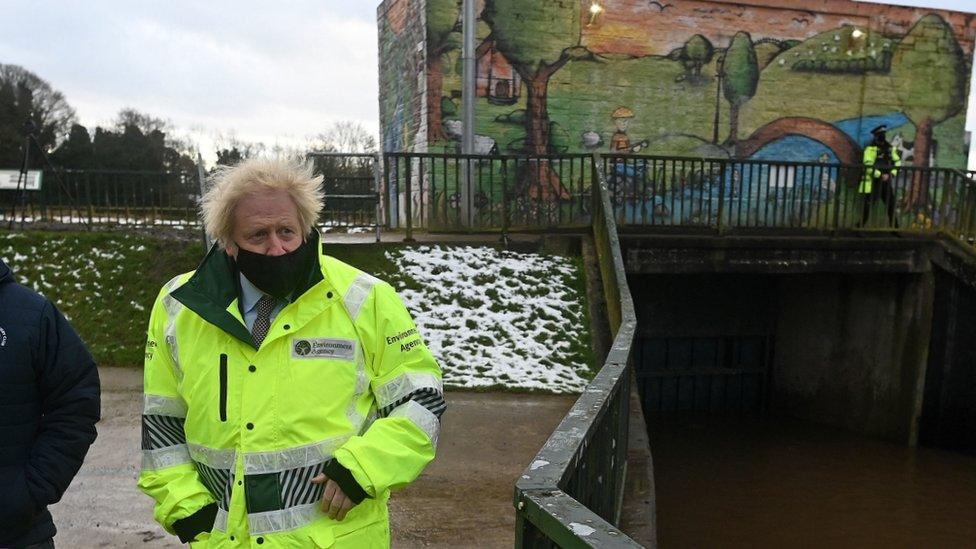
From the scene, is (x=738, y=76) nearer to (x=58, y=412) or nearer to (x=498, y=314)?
(x=498, y=314)

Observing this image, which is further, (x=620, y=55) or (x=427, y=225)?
(x=620, y=55)

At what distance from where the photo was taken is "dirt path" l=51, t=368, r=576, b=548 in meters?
3.74

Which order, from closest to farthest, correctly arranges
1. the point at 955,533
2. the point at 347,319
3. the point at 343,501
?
the point at 343,501 → the point at 347,319 → the point at 955,533

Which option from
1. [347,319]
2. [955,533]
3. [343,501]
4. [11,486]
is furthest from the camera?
[955,533]

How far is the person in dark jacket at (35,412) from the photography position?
6.87ft

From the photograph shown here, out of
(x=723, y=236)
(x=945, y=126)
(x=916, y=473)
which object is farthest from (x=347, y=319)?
(x=945, y=126)

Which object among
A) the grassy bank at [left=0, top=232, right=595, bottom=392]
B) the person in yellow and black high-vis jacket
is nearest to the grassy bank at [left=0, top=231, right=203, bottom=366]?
the grassy bank at [left=0, top=232, right=595, bottom=392]

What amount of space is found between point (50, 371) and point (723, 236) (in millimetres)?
8977

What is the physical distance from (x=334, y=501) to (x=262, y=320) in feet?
1.79

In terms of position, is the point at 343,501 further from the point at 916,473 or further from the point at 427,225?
the point at 916,473

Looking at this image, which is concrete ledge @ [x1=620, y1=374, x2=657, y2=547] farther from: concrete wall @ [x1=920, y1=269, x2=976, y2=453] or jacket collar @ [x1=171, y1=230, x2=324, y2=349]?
concrete wall @ [x1=920, y1=269, x2=976, y2=453]

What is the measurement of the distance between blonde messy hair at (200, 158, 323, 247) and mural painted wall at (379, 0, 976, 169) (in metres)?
10.2

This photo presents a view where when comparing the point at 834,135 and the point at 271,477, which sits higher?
the point at 834,135

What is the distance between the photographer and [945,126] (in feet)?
48.5
